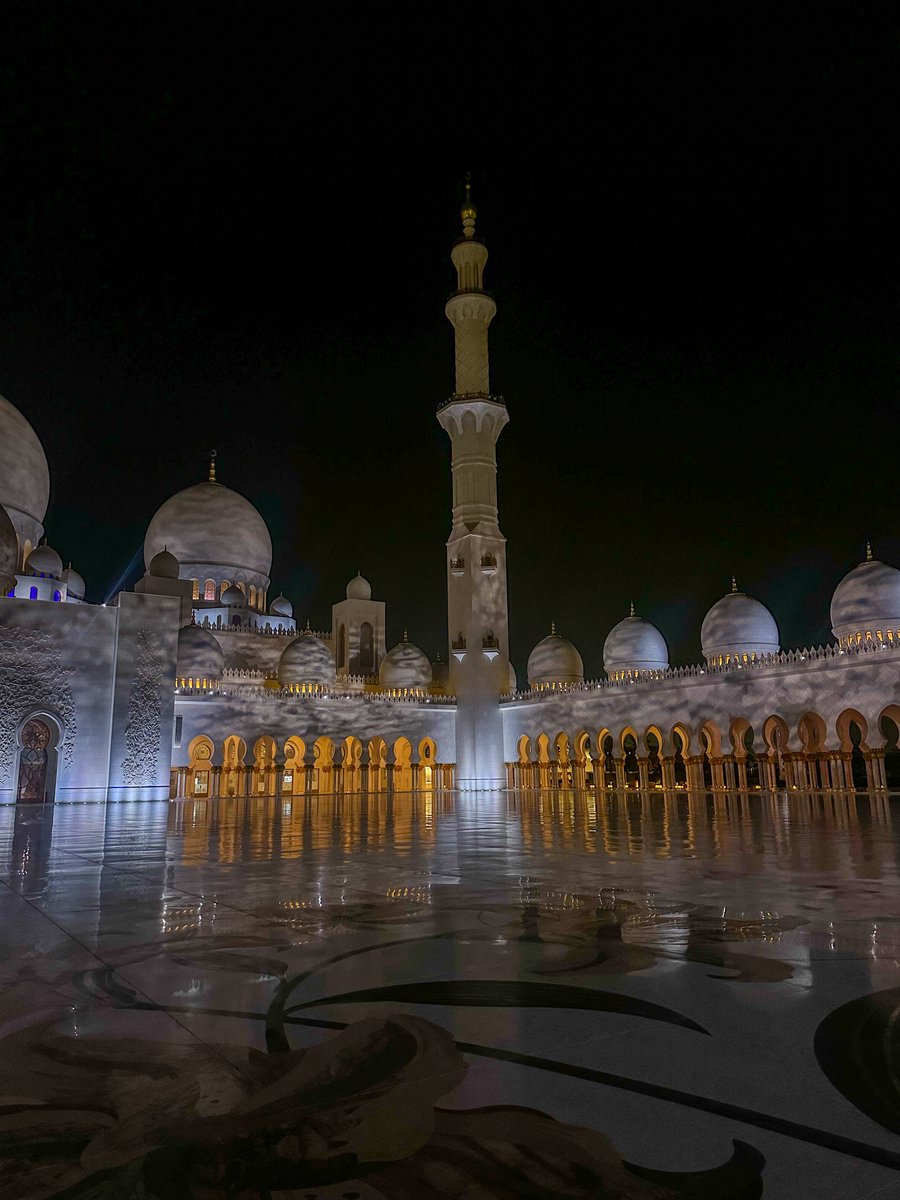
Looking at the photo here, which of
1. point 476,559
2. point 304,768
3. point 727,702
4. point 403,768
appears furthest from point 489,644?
point 727,702

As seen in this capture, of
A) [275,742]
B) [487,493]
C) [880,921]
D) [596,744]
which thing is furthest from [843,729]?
[880,921]

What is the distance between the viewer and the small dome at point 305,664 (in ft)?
84.7

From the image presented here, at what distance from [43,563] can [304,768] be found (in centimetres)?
960

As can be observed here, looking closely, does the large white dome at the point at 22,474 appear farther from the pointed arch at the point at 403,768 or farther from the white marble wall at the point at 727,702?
the white marble wall at the point at 727,702

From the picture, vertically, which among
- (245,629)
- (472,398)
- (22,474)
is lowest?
(245,629)

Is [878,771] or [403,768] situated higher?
[403,768]

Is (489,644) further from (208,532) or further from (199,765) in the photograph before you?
(208,532)

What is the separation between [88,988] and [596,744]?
2338cm

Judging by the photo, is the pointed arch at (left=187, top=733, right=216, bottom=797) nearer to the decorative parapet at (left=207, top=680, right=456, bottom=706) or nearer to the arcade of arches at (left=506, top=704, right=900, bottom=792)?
the decorative parapet at (left=207, top=680, right=456, bottom=706)

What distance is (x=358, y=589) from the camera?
106 feet

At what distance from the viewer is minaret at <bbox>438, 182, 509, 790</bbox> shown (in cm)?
2527

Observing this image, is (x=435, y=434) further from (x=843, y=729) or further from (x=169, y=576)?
(x=843, y=729)

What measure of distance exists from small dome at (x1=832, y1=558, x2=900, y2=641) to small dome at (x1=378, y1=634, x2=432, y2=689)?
1367 centimetres

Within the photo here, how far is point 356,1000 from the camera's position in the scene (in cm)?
220
